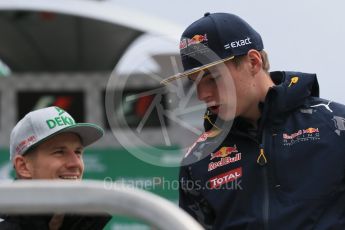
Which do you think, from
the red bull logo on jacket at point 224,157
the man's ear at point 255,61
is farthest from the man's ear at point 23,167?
the man's ear at point 255,61

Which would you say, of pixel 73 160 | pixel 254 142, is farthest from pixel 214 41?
pixel 73 160

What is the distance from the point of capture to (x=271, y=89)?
2.89 meters

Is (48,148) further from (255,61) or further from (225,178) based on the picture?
(255,61)

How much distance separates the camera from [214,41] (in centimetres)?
296

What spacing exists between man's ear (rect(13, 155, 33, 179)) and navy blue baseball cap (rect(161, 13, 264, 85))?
61 centimetres

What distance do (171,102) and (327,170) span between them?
4.39 feet

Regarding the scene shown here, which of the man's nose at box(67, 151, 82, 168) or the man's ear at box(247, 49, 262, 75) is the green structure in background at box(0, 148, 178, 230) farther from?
the man's ear at box(247, 49, 262, 75)

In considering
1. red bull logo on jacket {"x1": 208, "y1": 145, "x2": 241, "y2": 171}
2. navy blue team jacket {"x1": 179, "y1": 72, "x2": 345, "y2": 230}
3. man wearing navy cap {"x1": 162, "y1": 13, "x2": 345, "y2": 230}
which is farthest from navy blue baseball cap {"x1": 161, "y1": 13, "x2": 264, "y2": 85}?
red bull logo on jacket {"x1": 208, "y1": 145, "x2": 241, "y2": 171}

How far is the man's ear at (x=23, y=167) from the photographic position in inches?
126

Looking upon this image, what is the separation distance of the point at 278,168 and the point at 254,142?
0.14m

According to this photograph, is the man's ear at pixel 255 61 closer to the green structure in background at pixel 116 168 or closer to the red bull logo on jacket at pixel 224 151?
the red bull logo on jacket at pixel 224 151

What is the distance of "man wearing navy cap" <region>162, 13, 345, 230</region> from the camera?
108 inches

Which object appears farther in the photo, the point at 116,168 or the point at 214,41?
the point at 116,168

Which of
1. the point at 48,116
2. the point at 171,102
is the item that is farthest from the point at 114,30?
the point at 48,116
